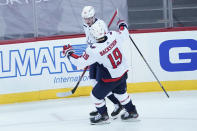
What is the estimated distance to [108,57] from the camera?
15.1 ft

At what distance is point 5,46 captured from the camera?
6578 millimetres

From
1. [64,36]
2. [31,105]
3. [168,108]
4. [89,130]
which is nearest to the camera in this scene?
[89,130]

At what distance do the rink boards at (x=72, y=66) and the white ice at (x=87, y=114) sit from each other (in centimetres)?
17

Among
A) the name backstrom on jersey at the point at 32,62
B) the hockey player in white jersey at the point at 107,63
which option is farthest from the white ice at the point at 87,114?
the name backstrom on jersey at the point at 32,62

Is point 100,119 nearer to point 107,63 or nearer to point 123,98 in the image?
point 123,98

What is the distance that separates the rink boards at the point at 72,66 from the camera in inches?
259

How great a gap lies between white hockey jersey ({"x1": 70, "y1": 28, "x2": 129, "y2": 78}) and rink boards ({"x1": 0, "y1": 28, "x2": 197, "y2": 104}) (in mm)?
1996

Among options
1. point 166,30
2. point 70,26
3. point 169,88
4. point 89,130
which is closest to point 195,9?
point 166,30

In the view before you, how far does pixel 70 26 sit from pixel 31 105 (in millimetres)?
1333

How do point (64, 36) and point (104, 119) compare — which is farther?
point (64, 36)

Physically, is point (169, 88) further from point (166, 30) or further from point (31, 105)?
point (31, 105)

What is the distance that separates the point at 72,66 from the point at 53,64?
10.6 inches

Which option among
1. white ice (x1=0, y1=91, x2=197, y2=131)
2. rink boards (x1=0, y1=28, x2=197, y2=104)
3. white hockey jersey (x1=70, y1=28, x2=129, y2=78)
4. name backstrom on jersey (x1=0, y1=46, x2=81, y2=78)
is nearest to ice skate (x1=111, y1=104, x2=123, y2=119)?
white ice (x1=0, y1=91, x2=197, y2=131)

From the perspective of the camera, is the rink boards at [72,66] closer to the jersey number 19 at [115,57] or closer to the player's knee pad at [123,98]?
the player's knee pad at [123,98]
